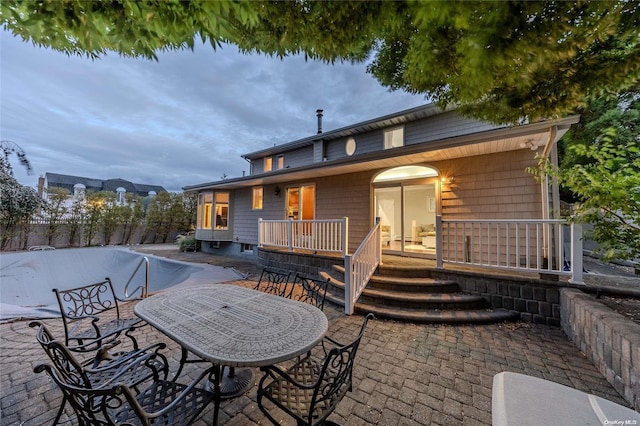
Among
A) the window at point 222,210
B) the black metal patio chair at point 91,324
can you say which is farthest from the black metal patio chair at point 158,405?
the window at point 222,210

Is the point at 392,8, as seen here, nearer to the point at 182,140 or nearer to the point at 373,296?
the point at 373,296

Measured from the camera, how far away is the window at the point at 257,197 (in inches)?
413

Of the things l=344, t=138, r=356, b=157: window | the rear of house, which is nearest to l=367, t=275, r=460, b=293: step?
the rear of house

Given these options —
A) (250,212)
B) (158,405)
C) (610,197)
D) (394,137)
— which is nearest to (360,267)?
(610,197)

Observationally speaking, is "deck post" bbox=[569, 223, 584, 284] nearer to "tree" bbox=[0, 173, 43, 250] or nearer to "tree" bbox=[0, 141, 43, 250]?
"tree" bbox=[0, 141, 43, 250]

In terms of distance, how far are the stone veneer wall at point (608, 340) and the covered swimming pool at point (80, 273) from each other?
6814 millimetres

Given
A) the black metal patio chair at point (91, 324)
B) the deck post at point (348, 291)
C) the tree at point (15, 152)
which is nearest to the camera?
the black metal patio chair at point (91, 324)

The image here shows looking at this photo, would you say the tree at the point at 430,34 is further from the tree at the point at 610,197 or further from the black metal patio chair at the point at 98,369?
the black metal patio chair at the point at 98,369

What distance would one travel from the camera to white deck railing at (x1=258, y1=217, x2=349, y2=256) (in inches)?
235

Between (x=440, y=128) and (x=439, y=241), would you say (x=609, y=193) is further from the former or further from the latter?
(x=440, y=128)

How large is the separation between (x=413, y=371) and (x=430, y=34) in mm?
3166

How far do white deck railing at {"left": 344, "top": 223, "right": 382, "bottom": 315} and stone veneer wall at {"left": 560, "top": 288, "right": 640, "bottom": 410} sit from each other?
9.60 feet

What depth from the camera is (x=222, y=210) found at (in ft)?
39.0

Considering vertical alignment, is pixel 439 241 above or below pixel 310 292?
above
